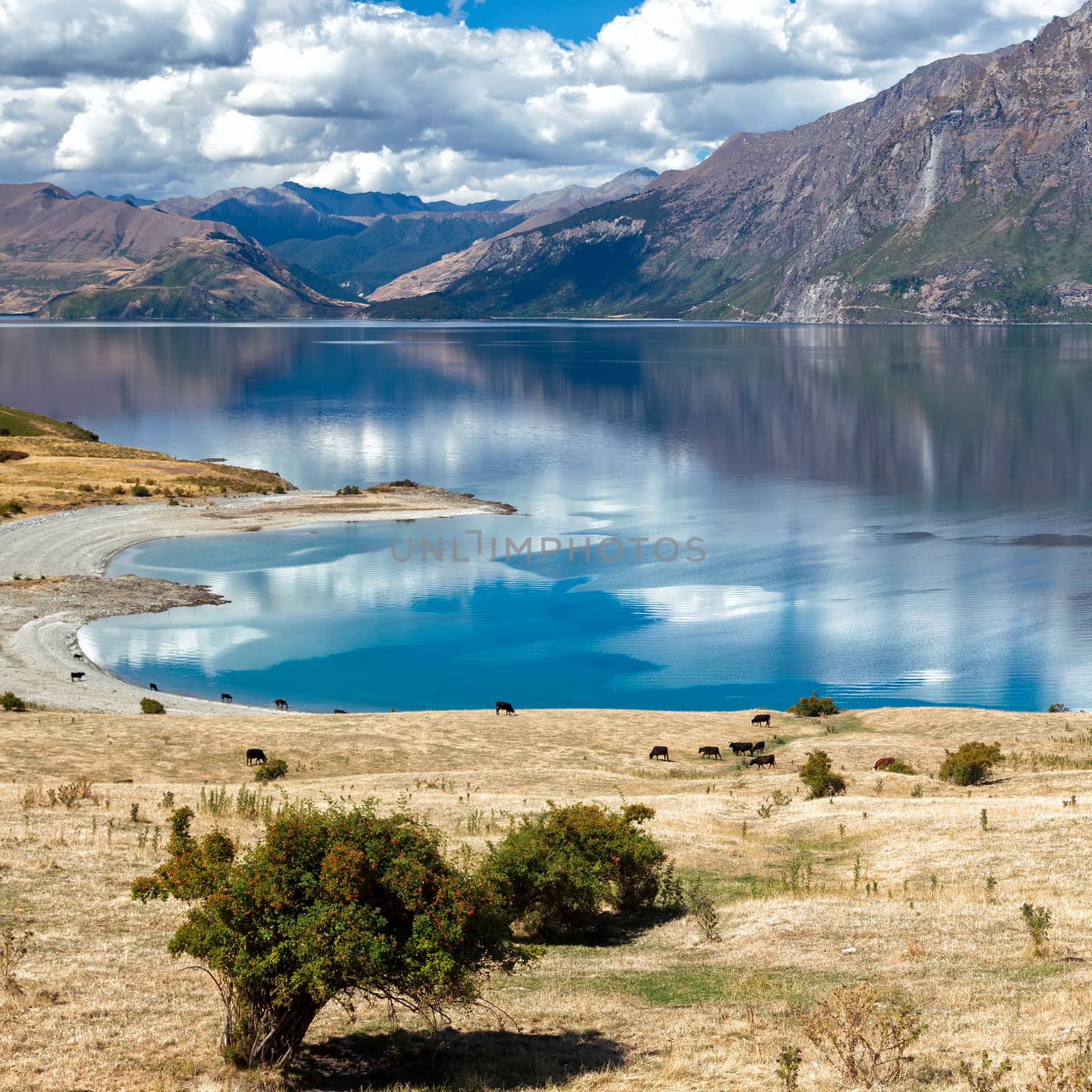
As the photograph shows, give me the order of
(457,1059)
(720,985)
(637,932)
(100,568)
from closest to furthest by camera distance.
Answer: (457,1059)
(720,985)
(637,932)
(100,568)

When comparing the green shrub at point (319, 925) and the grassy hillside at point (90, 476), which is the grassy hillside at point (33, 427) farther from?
the green shrub at point (319, 925)

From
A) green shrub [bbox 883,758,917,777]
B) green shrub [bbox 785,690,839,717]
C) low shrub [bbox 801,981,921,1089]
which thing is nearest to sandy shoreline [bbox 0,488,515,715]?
green shrub [bbox 785,690,839,717]

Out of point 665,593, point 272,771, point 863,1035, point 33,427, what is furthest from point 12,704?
point 33,427

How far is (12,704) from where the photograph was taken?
168 ft

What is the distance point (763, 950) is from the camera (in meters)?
23.3

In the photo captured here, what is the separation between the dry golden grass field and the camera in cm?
1762

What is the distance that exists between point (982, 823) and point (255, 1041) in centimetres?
2100

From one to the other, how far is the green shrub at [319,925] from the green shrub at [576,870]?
6.41m

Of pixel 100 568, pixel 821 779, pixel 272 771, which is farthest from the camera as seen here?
pixel 100 568

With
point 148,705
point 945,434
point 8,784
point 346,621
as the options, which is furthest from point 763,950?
point 945,434

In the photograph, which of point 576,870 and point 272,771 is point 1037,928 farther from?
point 272,771

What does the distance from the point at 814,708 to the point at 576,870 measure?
33.4m

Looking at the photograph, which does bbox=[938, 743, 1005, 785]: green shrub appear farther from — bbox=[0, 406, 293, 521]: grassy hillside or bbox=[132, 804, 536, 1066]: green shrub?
bbox=[0, 406, 293, 521]: grassy hillside

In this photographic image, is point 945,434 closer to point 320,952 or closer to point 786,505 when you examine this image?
point 786,505
